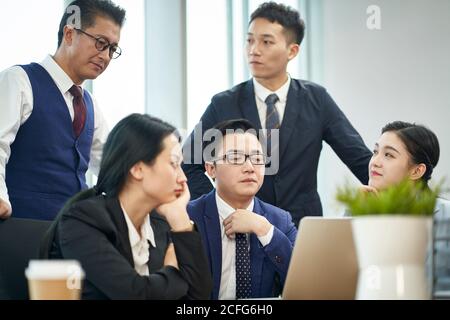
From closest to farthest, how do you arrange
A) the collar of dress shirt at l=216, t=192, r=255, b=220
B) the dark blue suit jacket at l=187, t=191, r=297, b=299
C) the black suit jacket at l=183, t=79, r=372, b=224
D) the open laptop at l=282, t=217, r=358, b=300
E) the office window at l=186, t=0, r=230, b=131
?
the open laptop at l=282, t=217, r=358, b=300
the dark blue suit jacket at l=187, t=191, r=297, b=299
the collar of dress shirt at l=216, t=192, r=255, b=220
the black suit jacket at l=183, t=79, r=372, b=224
the office window at l=186, t=0, r=230, b=131

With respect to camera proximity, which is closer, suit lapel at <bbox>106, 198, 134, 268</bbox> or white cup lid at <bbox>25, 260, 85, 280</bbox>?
white cup lid at <bbox>25, 260, 85, 280</bbox>

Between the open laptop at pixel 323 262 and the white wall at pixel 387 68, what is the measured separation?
296cm

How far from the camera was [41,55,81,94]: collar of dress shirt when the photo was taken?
2775mm

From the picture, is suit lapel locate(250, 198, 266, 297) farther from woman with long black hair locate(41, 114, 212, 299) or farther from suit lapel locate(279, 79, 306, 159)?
suit lapel locate(279, 79, 306, 159)

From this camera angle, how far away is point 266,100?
3.28 metres

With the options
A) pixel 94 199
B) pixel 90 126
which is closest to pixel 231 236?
pixel 94 199

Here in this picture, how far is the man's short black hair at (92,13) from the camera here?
288 cm

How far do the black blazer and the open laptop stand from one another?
23cm

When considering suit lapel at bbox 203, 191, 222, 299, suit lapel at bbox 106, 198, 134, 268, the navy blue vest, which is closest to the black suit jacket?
the navy blue vest

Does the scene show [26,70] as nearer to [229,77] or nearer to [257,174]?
[257,174]

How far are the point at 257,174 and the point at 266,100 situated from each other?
30.8 inches

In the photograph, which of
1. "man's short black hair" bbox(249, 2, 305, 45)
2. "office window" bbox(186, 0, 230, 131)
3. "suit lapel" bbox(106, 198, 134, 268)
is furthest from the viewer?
"office window" bbox(186, 0, 230, 131)

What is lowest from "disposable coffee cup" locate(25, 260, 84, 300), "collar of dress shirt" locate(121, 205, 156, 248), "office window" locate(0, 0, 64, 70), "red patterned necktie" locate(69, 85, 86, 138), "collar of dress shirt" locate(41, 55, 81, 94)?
"collar of dress shirt" locate(121, 205, 156, 248)

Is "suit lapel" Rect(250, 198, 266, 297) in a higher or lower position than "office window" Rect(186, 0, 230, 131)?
lower
